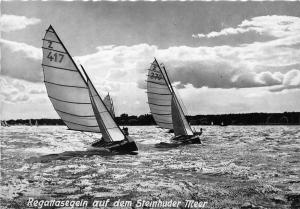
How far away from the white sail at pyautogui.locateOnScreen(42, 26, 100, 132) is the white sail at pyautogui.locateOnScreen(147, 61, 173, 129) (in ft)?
53.1

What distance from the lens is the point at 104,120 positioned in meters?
26.0

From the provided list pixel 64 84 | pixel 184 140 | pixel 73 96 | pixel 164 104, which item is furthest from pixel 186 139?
pixel 64 84

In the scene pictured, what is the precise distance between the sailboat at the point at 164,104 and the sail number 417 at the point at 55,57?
593 inches

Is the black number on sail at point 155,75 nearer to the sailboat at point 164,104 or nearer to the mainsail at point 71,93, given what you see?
the sailboat at point 164,104

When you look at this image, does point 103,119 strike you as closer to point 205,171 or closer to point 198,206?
point 205,171

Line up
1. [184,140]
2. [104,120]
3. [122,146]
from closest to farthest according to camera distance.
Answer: [122,146] < [104,120] < [184,140]

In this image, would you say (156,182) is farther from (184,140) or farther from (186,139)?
(186,139)

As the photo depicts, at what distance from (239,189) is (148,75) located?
29.3 meters

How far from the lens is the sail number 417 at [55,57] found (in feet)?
77.8

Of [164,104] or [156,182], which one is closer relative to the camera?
[156,182]

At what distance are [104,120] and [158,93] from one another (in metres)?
15.9

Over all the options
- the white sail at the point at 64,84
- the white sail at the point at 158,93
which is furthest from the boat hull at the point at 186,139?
the white sail at the point at 64,84

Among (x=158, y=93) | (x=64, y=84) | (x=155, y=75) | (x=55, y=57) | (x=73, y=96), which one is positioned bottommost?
(x=73, y=96)

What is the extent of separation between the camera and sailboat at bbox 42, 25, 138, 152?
77.9 ft
